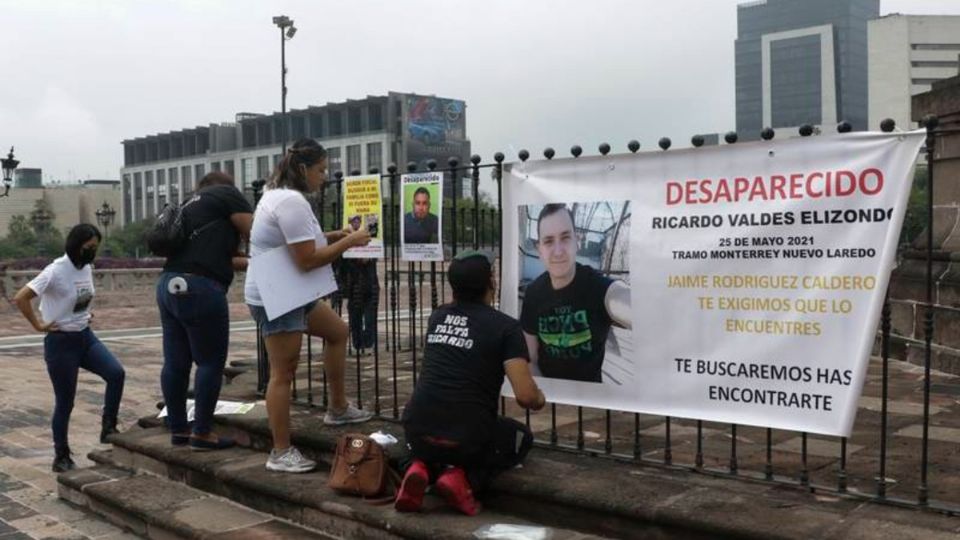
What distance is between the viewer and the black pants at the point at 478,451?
154 inches

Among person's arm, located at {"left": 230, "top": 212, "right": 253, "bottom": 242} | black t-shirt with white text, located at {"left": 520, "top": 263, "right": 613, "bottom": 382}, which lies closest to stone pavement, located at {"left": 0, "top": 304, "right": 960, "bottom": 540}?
black t-shirt with white text, located at {"left": 520, "top": 263, "right": 613, "bottom": 382}

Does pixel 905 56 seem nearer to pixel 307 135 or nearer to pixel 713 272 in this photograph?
pixel 307 135

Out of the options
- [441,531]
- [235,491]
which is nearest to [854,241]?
[441,531]

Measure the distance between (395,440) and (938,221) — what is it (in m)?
6.14

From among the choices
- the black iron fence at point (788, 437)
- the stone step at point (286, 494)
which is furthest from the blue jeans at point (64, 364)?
the black iron fence at point (788, 437)

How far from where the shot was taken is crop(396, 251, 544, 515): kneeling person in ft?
12.8

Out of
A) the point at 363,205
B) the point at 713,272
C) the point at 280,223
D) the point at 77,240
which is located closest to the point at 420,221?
the point at 363,205

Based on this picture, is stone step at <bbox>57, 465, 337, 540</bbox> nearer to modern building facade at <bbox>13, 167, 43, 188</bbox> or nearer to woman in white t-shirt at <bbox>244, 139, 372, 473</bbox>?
woman in white t-shirt at <bbox>244, 139, 372, 473</bbox>

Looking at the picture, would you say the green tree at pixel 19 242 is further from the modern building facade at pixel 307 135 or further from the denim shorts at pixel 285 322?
the denim shorts at pixel 285 322

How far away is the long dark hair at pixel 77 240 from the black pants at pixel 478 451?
3.36 m

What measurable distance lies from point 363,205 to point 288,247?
3.29 ft

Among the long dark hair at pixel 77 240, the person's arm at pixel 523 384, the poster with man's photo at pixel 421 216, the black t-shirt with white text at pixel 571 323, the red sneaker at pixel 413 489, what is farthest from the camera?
the long dark hair at pixel 77 240

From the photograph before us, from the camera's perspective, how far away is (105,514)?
203 inches

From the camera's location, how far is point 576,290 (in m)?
4.25
